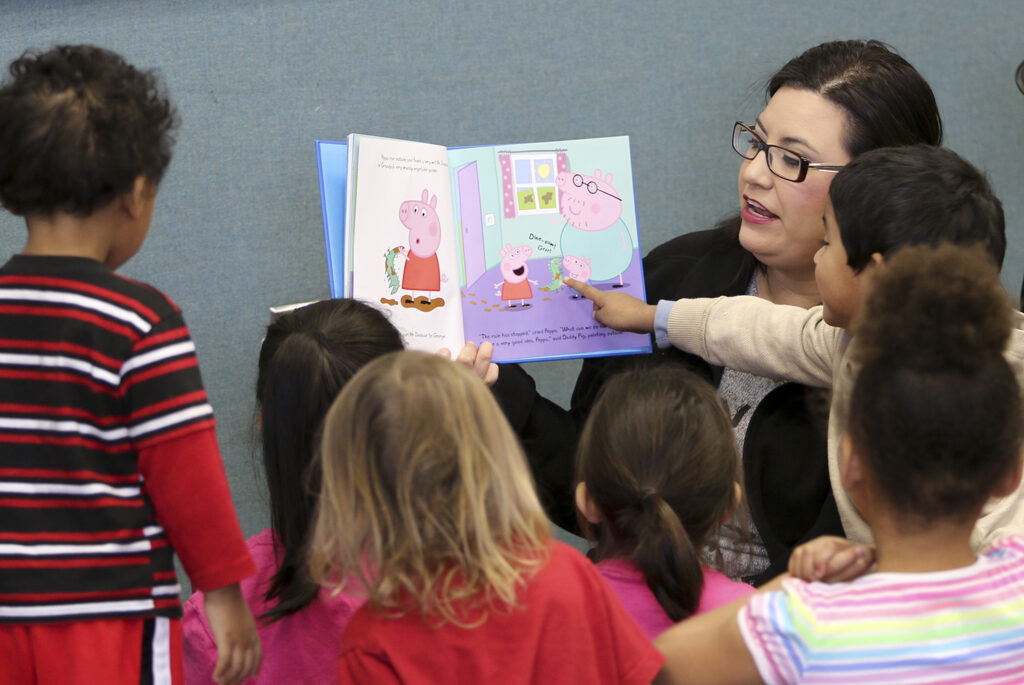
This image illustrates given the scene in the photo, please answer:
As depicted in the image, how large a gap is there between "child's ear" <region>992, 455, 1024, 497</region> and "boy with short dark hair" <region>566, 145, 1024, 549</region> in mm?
269

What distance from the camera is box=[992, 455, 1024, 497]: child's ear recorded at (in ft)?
3.19

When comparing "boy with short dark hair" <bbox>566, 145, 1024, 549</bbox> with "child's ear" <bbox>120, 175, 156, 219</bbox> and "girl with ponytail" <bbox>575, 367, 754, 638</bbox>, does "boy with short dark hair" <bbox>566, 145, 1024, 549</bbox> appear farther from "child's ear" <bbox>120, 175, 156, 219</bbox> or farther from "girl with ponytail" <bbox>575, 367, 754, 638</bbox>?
"child's ear" <bbox>120, 175, 156, 219</bbox>

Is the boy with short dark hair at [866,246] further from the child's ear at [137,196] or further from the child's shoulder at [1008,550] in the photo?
the child's ear at [137,196]

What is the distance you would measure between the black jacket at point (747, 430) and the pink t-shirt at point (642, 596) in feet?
1.01

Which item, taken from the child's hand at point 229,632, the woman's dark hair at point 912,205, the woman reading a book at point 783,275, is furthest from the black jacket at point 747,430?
the child's hand at point 229,632

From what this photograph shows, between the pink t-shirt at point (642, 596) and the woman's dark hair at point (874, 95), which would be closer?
the pink t-shirt at point (642, 596)

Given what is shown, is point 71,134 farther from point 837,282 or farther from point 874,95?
point 874,95

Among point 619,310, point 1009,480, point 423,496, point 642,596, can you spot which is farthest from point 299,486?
point 1009,480

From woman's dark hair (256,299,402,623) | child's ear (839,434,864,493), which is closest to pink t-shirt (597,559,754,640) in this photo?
child's ear (839,434,864,493)

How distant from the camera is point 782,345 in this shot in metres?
1.52

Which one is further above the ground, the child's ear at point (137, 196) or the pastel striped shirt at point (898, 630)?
the child's ear at point (137, 196)

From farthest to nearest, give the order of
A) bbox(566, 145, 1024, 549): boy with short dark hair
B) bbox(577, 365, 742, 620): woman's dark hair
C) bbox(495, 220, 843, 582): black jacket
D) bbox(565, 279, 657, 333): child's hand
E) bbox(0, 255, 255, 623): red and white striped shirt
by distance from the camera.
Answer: bbox(565, 279, 657, 333): child's hand → bbox(495, 220, 843, 582): black jacket → bbox(566, 145, 1024, 549): boy with short dark hair → bbox(577, 365, 742, 620): woman's dark hair → bbox(0, 255, 255, 623): red and white striped shirt

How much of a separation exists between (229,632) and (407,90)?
1.43 meters

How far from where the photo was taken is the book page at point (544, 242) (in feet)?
5.58
